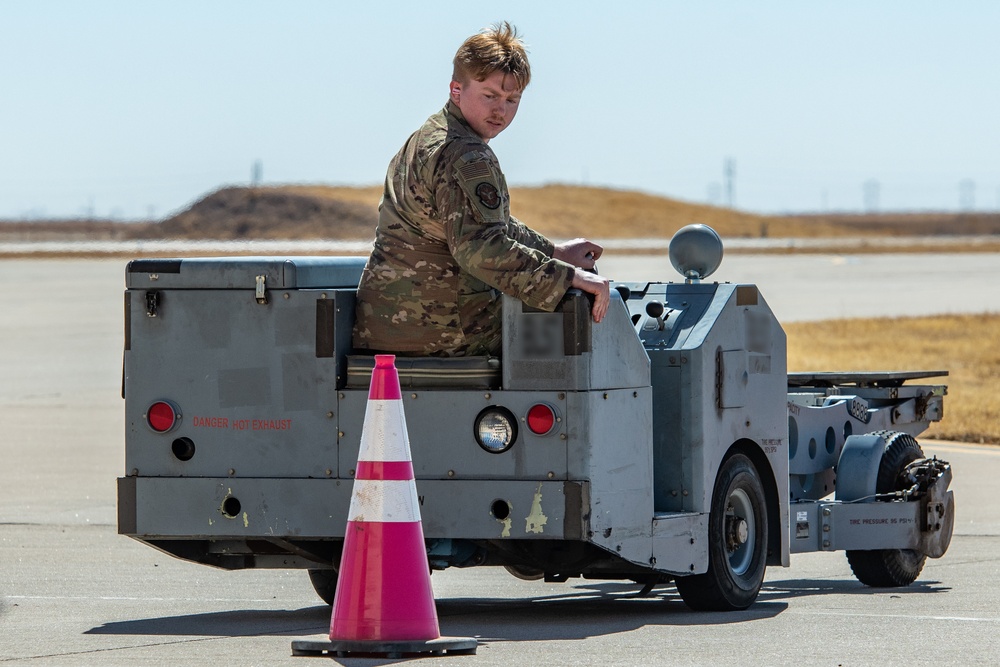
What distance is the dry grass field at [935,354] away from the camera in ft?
54.4

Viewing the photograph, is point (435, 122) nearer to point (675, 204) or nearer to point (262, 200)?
point (262, 200)

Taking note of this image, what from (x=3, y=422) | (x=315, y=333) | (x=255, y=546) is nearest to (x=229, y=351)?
(x=315, y=333)

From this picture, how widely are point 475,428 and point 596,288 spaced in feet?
2.21

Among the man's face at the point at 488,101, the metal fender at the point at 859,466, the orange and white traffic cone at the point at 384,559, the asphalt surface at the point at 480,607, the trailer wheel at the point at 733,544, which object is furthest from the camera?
the metal fender at the point at 859,466

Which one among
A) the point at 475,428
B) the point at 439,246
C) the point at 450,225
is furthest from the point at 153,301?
the point at 475,428

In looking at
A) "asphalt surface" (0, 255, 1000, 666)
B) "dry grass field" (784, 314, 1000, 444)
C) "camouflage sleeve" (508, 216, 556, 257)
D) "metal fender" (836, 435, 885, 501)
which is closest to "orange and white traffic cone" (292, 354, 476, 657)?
"asphalt surface" (0, 255, 1000, 666)

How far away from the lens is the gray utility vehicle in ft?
21.5

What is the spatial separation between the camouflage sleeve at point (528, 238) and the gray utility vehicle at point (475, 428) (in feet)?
1.08

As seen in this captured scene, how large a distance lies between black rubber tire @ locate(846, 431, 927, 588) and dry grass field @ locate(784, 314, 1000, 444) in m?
6.99

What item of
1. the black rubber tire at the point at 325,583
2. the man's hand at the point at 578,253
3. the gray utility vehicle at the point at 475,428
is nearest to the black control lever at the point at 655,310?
the gray utility vehicle at the point at 475,428

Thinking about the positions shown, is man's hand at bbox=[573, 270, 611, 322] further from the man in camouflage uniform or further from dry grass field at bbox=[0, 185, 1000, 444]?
dry grass field at bbox=[0, 185, 1000, 444]

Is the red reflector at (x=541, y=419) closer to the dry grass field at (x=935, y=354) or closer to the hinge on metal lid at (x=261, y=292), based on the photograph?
the hinge on metal lid at (x=261, y=292)

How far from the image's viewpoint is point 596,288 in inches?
254

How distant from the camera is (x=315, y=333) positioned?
6.82 metres
